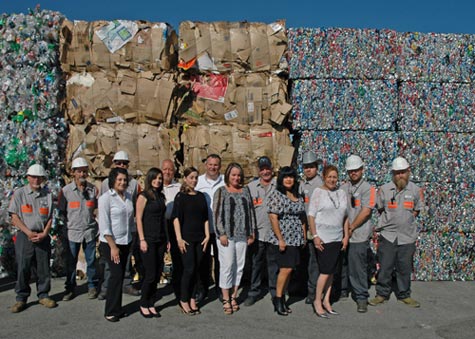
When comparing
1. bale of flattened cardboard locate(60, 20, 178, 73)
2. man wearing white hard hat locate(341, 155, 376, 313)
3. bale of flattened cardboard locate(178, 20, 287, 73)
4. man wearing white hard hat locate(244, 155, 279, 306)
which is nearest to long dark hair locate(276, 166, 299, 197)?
man wearing white hard hat locate(244, 155, 279, 306)

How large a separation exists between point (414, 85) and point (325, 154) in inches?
66.7

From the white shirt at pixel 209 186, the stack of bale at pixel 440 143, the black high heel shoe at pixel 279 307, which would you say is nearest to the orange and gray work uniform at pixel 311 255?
the black high heel shoe at pixel 279 307

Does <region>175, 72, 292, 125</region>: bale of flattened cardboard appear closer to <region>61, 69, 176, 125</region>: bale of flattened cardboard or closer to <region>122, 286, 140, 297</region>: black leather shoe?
<region>61, 69, 176, 125</region>: bale of flattened cardboard

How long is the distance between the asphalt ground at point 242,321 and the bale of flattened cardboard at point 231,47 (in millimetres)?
3358

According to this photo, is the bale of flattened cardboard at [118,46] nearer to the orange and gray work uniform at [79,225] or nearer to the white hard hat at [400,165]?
the orange and gray work uniform at [79,225]

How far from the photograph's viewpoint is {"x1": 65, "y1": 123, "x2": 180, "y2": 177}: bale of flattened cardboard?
7395 millimetres

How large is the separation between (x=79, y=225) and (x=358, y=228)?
355 centimetres

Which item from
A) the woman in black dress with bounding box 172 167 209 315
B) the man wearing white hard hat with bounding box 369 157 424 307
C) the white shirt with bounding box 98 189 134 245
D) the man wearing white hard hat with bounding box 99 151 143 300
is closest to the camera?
the white shirt with bounding box 98 189 134 245

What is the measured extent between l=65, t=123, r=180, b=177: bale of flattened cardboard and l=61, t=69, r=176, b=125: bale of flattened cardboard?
183 mm

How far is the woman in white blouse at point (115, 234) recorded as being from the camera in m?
5.61

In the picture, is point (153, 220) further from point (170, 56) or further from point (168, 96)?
point (170, 56)

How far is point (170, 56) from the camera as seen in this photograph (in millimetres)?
7535

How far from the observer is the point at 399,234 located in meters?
6.61

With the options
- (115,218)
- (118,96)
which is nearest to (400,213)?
(115,218)
